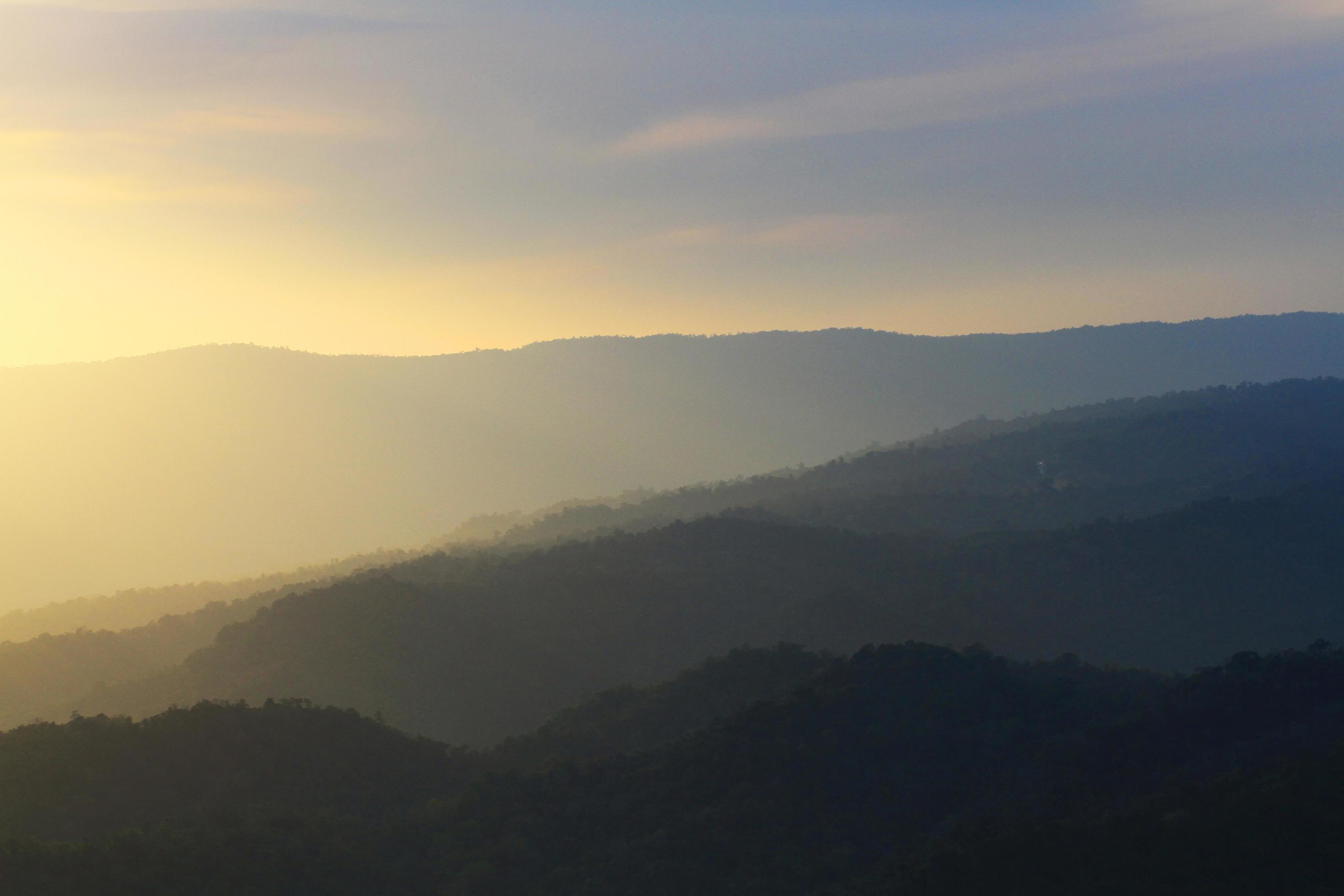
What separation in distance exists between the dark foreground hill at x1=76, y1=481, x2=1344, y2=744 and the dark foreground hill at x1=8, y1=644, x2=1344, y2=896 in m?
20.7

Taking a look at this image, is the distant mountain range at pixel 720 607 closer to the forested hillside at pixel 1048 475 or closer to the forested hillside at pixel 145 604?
the forested hillside at pixel 1048 475

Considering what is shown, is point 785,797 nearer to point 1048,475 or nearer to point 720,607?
point 720,607

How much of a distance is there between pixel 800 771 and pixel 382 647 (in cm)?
4001

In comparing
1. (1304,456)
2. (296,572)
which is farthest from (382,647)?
(1304,456)

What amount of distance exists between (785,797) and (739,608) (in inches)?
1825

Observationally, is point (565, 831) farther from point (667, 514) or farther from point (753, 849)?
point (667, 514)

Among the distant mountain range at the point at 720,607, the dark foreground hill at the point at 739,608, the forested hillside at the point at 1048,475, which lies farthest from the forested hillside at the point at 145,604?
A: the dark foreground hill at the point at 739,608

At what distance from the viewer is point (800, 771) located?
151ft

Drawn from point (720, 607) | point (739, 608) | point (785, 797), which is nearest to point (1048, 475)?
point (739, 608)

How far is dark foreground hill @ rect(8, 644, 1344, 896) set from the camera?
3459cm

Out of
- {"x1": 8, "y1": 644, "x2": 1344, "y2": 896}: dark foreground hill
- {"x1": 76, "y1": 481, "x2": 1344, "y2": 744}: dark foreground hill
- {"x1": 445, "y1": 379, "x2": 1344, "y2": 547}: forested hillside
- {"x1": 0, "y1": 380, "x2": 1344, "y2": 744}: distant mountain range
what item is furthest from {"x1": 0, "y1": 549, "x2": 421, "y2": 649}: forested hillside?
{"x1": 8, "y1": 644, "x2": 1344, "y2": 896}: dark foreground hill

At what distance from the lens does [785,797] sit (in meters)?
44.6

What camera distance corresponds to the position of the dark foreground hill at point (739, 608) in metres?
76.0

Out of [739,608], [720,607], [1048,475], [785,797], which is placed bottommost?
[785,797]
